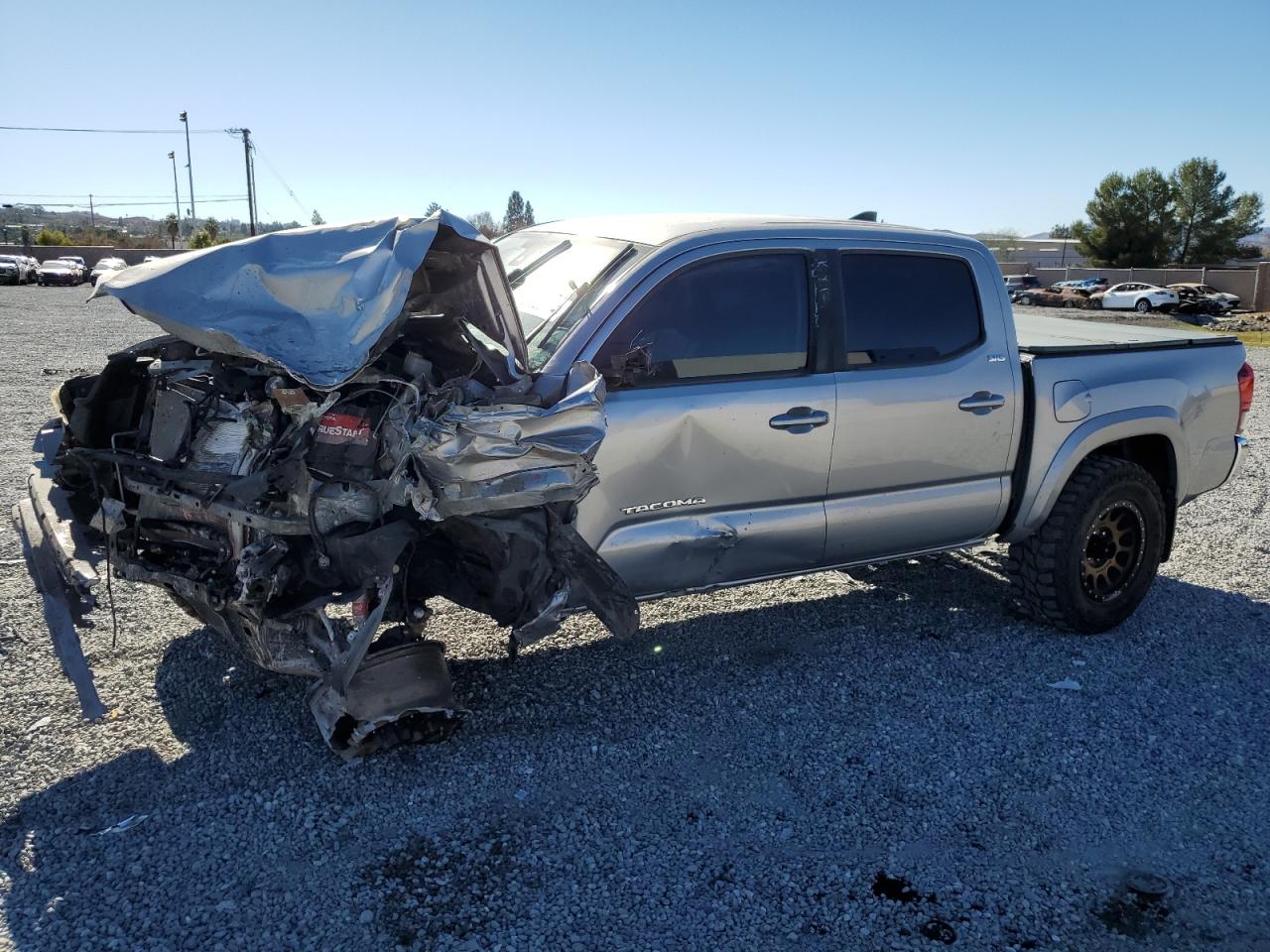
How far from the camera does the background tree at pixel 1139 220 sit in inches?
2518

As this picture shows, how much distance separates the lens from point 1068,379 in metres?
4.98

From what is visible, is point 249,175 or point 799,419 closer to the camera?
point 799,419

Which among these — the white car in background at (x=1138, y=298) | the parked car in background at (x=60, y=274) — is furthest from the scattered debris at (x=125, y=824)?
the parked car in background at (x=60, y=274)

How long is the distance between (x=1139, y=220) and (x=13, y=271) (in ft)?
207

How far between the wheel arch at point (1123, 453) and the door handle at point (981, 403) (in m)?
0.48

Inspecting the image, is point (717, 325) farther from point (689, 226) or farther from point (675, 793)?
point (675, 793)

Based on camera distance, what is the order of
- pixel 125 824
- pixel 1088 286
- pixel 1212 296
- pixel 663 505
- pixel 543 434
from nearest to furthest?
pixel 125 824, pixel 543 434, pixel 663 505, pixel 1212 296, pixel 1088 286

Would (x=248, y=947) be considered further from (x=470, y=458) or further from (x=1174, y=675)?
(x=1174, y=675)

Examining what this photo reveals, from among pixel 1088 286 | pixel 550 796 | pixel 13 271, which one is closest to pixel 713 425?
pixel 550 796

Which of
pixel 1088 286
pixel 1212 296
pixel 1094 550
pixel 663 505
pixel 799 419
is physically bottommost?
Result: pixel 1094 550

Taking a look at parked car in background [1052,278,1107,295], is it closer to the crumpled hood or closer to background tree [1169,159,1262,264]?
background tree [1169,159,1262,264]

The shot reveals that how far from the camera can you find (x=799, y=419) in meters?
4.29

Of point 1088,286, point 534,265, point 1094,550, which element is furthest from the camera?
point 1088,286

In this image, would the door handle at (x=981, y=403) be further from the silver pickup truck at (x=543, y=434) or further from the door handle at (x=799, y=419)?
the door handle at (x=799, y=419)
